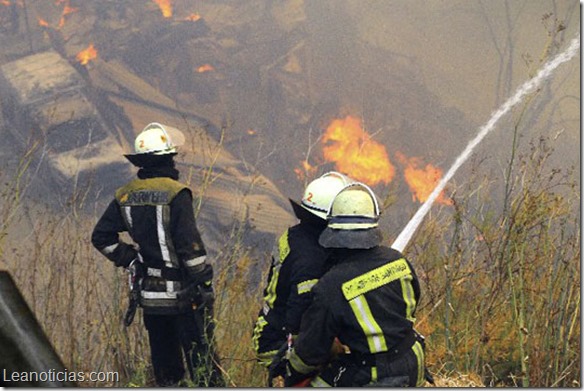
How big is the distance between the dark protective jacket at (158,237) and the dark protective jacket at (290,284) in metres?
0.95

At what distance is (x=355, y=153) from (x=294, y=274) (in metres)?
9.84

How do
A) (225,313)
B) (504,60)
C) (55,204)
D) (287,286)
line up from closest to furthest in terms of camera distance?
1. (287,286)
2. (225,313)
3. (55,204)
4. (504,60)

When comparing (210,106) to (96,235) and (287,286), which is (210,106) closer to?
(96,235)

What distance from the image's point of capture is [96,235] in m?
4.79

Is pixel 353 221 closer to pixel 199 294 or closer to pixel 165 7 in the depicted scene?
pixel 199 294

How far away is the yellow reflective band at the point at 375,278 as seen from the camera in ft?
10.1

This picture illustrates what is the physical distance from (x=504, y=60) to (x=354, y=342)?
41.3 feet

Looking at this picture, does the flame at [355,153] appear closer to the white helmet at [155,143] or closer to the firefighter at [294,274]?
the white helmet at [155,143]

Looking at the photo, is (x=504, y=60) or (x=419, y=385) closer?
(x=419, y=385)

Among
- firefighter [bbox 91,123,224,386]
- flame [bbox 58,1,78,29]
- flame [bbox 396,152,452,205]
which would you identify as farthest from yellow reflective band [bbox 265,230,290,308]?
flame [bbox 58,1,78,29]

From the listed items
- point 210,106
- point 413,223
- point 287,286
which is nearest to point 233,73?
point 210,106

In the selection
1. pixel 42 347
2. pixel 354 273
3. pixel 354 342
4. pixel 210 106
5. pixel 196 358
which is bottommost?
pixel 196 358

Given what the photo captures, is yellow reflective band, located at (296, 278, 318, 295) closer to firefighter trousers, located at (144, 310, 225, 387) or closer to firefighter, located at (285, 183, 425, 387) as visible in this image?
firefighter, located at (285, 183, 425, 387)

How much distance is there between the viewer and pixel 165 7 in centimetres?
1602
